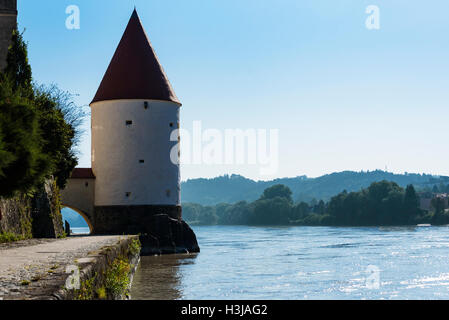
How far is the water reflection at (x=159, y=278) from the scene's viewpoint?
1656 cm

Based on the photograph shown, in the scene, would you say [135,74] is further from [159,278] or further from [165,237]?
[159,278]

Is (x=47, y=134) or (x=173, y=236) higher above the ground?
(x=47, y=134)

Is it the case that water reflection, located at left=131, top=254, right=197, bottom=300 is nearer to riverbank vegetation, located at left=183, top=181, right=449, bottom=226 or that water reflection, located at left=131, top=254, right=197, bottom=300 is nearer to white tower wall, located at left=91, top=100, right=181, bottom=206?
white tower wall, located at left=91, top=100, right=181, bottom=206

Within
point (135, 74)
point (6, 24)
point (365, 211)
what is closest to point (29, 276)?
point (6, 24)

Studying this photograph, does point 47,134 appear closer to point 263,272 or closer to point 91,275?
point 263,272

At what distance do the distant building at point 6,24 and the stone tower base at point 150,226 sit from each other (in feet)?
40.0

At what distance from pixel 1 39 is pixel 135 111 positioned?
415 inches

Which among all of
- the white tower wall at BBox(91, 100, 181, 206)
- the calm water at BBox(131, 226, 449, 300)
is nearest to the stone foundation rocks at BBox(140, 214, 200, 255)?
the white tower wall at BBox(91, 100, 181, 206)

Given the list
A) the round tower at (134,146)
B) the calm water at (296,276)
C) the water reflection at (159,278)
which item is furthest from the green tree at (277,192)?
the water reflection at (159,278)

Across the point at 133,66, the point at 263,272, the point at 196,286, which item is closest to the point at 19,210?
the point at 196,286

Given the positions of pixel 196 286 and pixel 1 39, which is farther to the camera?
pixel 1 39

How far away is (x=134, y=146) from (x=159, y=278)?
15277mm

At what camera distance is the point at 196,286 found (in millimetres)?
18953

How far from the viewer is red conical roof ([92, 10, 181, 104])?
117 feet
